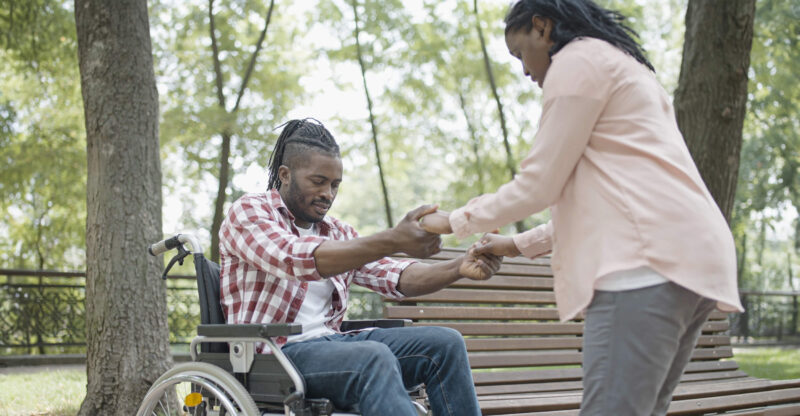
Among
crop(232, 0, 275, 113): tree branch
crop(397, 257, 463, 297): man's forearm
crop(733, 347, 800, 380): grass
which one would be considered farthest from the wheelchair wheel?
crop(232, 0, 275, 113): tree branch

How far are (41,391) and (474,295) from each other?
15.3 feet

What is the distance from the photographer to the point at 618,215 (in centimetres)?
203

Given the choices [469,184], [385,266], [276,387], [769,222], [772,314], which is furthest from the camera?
[769,222]

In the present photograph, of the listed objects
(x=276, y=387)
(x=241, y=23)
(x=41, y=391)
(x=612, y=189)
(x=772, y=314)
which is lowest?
(x=772, y=314)

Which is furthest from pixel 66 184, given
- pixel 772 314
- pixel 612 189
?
pixel 772 314

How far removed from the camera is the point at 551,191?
2135 mm

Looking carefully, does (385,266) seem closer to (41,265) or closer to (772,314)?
(41,265)

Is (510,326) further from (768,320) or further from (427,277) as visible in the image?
(768,320)

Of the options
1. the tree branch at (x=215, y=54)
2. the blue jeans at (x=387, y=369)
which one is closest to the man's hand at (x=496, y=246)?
the blue jeans at (x=387, y=369)

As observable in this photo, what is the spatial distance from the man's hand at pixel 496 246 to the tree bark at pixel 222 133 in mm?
10341

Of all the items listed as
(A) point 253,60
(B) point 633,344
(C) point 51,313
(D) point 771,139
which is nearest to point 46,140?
(C) point 51,313

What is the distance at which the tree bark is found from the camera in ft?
43.6

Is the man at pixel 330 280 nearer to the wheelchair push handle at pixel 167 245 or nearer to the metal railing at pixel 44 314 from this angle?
the wheelchair push handle at pixel 167 245

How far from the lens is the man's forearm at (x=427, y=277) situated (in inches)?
126
